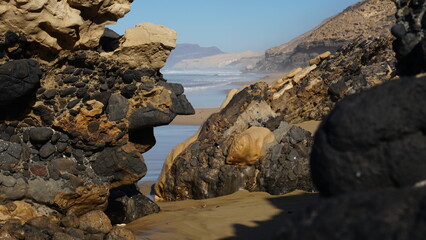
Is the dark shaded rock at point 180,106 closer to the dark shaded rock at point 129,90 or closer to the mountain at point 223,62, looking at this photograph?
the dark shaded rock at point 129,90

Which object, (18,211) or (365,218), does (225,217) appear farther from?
(365,218)

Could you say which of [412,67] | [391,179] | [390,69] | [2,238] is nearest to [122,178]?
[2,238]

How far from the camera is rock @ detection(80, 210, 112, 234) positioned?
6543mm

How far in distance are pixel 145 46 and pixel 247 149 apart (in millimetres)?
2447

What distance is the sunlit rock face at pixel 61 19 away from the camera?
234 inches

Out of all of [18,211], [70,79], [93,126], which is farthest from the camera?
[93,126]

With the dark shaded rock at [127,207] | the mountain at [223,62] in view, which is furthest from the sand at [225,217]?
the mountain at [223,62]

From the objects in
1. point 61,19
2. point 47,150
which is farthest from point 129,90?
point 61,19

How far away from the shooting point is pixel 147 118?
24.8 ft

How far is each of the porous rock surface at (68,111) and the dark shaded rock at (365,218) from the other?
156 inches

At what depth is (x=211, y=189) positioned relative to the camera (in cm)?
909

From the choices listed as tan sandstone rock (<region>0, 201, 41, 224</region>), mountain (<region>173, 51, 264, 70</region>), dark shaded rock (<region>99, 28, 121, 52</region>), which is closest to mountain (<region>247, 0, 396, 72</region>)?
dark shaded rock (<region>99, 28, 121, 52</region>)

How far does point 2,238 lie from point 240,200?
3.50m

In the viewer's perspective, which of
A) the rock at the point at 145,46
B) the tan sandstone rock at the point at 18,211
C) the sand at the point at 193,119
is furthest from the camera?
the sand at the point at 193,119
